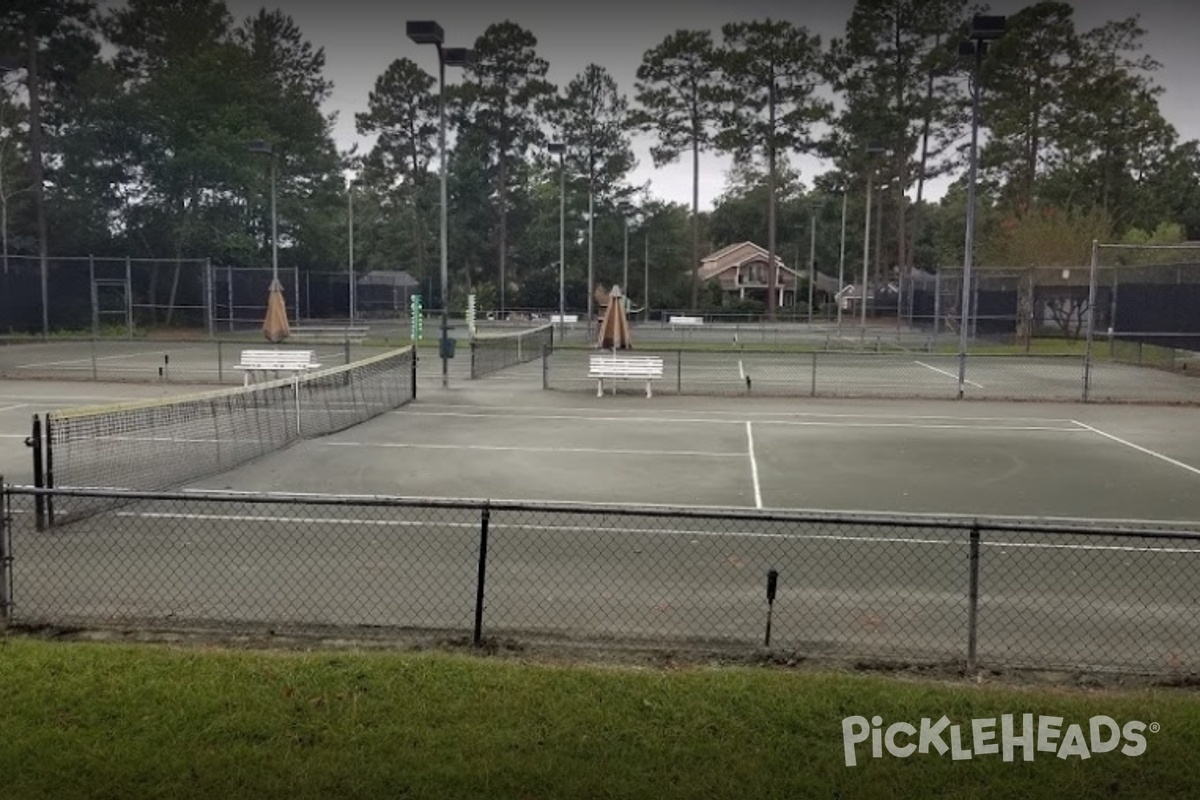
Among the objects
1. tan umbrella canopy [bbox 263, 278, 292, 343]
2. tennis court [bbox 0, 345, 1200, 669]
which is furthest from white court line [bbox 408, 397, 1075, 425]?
tan umbrella canopy [bbox 263, 278, 292, 343]

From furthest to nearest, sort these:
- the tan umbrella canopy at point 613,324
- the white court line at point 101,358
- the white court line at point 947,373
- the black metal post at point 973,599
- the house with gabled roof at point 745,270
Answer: the house with gabled roof at point 745,270
the white court line at point 101,358
the tan umbrella canopy at point 613,324
the white court line at point 947,373
the black metal post at point 973,599

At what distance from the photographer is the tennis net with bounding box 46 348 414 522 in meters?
11.1

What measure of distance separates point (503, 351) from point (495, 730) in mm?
27724

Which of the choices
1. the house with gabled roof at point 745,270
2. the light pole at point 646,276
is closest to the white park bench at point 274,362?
the light pole at point 646,276

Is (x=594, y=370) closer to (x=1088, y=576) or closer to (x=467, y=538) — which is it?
(x=467, y=538)

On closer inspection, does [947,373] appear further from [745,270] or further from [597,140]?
[745,270]

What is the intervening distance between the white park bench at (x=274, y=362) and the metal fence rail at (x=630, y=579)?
42.4 ft

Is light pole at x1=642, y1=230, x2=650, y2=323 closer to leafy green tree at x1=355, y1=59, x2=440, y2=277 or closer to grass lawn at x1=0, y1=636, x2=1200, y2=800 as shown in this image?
leafy green tree at x1=355, y1=59, x2=440, y2=277

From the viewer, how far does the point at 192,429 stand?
613 inches

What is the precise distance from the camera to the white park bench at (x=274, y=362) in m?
23.3

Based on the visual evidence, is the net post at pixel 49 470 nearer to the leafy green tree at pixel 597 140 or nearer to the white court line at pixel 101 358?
the white court line at pixel 101 358

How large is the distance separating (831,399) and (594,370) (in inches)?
217

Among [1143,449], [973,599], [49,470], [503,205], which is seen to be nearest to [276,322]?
[49,470]

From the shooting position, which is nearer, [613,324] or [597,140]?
[613,324]
